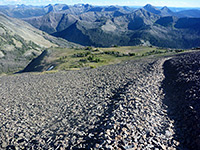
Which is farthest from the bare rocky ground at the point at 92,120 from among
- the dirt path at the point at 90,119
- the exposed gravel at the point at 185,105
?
the exposed gravel at the point at 185,105

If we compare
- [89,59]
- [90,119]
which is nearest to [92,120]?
[90,119]

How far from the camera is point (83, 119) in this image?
17938mm

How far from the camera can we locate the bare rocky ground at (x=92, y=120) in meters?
12.9

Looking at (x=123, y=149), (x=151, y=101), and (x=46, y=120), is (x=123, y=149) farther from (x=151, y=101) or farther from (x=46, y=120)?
(x=46, y=120)

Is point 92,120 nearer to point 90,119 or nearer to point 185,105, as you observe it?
point 90,119

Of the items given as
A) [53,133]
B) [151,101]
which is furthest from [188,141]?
[53,133]

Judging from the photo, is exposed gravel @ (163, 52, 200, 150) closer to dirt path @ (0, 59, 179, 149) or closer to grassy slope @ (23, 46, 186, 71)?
dirt path @ (0, 59, 179, 149)

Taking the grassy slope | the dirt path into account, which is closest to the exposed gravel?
the dirt path

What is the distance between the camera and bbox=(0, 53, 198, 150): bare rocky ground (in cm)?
1291

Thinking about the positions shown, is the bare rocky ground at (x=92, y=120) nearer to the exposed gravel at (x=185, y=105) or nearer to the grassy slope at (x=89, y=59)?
the exposed gravel at (x=185, y=105)

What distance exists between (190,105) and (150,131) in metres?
5.78

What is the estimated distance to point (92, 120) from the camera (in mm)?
17078

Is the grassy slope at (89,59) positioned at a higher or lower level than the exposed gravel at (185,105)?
lower

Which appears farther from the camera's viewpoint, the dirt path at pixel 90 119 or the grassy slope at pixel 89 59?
the grassy slope at pixel 89 59
